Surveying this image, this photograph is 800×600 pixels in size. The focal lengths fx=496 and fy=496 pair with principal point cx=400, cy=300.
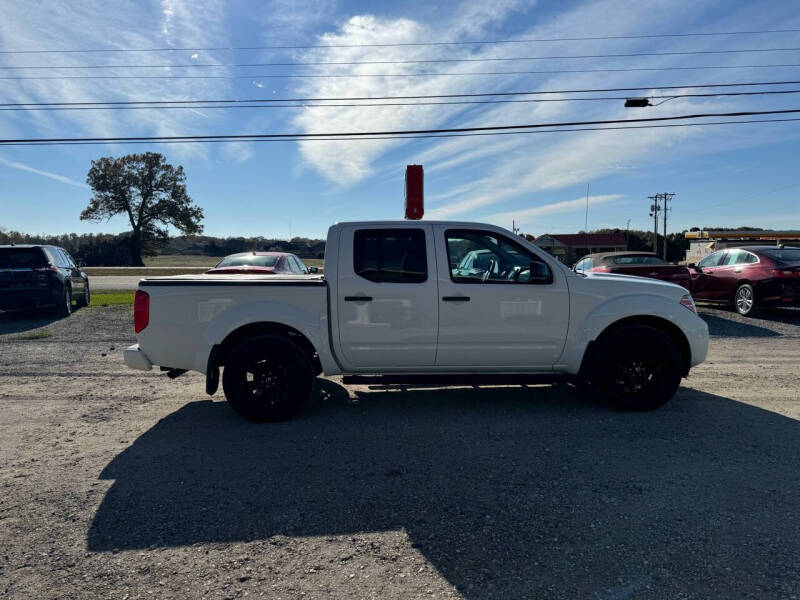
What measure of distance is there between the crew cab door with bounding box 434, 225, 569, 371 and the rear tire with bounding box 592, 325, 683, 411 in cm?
51

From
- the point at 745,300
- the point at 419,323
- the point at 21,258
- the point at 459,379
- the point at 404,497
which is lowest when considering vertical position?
the point at 404,497

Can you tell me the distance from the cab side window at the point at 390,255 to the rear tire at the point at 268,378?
1.04 meters

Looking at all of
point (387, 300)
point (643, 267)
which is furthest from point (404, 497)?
point (643, 267)

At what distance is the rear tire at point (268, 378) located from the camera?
184 inches

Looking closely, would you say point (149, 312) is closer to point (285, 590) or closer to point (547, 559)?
point (285, 590)

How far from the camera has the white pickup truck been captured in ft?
15.5

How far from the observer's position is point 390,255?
16.1ft

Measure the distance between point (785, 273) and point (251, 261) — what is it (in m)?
11.6

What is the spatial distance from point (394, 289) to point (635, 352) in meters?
2.51

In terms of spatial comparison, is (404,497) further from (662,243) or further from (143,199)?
(662,243)

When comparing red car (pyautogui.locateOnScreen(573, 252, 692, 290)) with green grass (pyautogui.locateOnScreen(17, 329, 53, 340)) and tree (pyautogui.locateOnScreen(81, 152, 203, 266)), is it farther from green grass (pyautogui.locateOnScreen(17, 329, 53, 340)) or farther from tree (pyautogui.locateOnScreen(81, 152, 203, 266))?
tree (pyautogui.locateOnScreen(81, 152, 203, 266))

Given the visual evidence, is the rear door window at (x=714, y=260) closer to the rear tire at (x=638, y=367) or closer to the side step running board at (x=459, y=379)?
the rear tire at (x=638, y=367)

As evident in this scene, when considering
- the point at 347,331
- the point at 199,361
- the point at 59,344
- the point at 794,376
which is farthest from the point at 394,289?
the point at 59,344

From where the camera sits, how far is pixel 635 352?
4.99 meters
